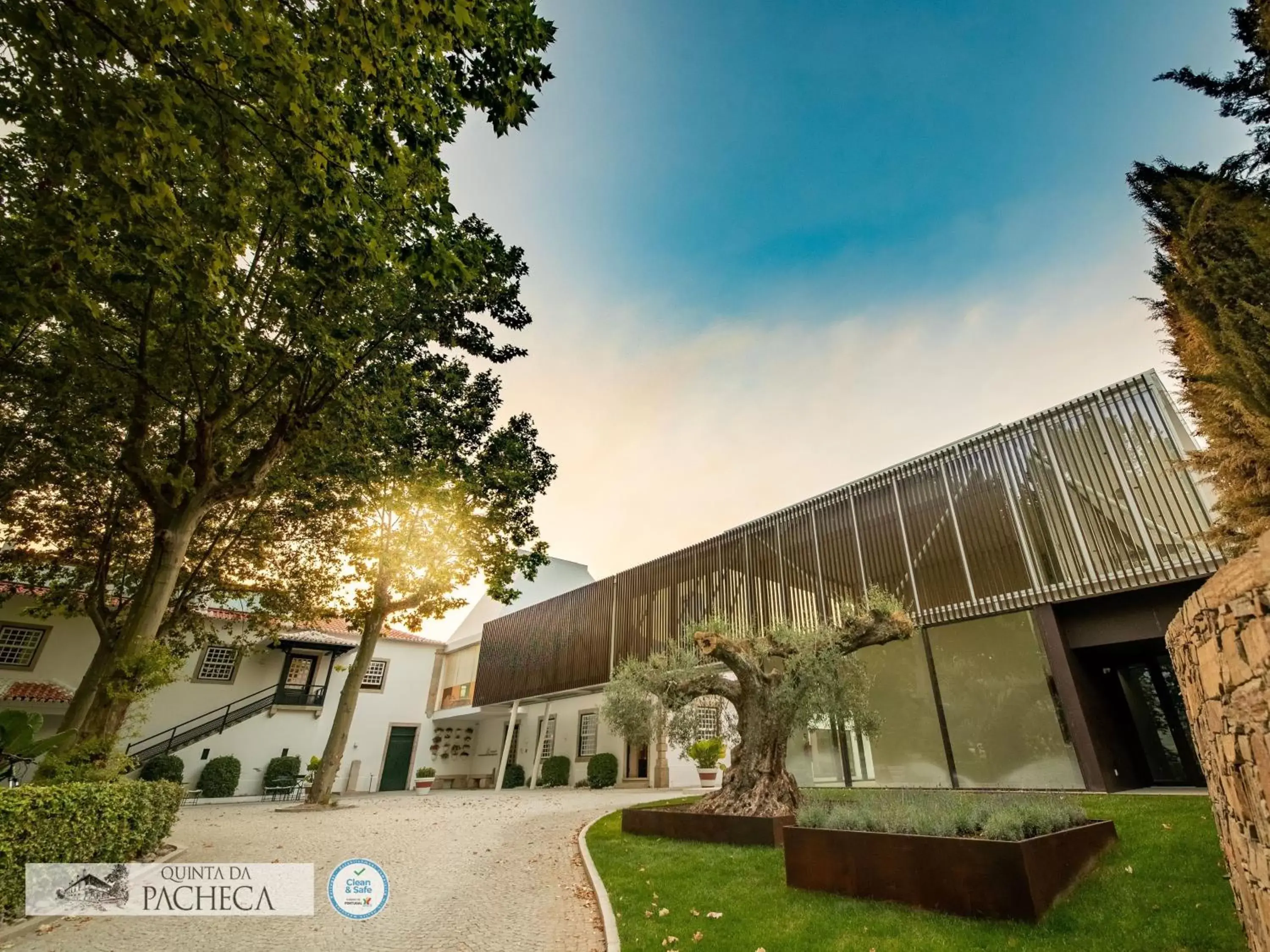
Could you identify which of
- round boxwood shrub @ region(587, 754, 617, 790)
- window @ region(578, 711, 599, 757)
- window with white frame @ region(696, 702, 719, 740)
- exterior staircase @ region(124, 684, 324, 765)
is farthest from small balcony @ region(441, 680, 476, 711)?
window with white frame @ region(696, 702, 719, 740)

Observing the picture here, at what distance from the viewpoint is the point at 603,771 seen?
67.4 feet

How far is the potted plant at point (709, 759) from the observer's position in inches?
671

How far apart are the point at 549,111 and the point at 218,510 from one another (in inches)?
580

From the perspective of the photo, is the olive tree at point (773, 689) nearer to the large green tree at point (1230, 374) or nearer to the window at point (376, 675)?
the large green tree at point (1230, 374)

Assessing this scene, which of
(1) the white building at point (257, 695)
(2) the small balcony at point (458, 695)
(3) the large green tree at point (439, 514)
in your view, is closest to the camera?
(3) the large green tree at point (439, 514)

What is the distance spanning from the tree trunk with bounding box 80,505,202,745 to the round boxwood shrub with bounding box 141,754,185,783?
1401 centimetres

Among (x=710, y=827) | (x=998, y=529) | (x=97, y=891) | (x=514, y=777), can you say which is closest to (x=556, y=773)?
(x=514, y=777)

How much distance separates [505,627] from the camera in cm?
2795

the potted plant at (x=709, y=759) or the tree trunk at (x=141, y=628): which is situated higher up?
the tree trunk at (x=141, y=628)

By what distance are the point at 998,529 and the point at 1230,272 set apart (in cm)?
800

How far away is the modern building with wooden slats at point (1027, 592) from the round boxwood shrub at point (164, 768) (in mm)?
20605

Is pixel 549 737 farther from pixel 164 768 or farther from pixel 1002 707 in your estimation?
pixel 1002 707

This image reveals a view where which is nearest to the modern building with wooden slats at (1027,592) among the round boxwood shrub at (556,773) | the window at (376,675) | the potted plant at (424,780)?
the round boxwood shrub at (556,773)

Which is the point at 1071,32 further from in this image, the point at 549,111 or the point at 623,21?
the point at 549,111
